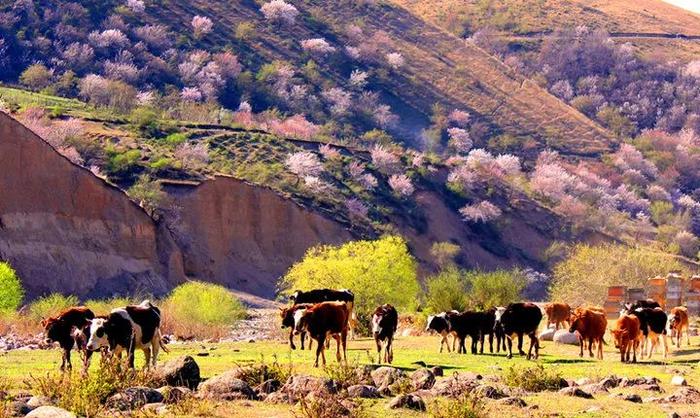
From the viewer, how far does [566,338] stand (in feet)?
137

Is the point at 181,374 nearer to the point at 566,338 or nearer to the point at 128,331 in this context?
the point at 128,331

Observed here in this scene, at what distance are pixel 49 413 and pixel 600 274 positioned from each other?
47347mm

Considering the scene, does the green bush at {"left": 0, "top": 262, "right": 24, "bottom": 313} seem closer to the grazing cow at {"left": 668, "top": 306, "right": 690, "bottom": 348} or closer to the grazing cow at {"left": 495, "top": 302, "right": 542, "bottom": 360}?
the grazing cow at {"left": 495, "top": 302, "right": 542, "bottom": 360}

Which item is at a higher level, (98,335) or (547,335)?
(98,335)

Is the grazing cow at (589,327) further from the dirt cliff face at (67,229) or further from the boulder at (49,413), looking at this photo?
the dirt cliff face at (67,229)

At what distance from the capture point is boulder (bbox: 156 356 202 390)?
23.6m

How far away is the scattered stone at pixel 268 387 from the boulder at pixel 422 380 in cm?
257

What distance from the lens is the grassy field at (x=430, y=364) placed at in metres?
22.4

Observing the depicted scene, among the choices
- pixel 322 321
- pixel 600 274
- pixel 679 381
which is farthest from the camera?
pixel 600 274

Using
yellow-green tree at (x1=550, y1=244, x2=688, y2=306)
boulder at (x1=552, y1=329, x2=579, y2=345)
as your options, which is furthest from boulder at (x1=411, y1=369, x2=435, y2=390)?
yellow-green tree at (x1=550, y1=244, x2=688, y2=306)

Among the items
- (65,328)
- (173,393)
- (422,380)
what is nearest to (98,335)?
(65,328)

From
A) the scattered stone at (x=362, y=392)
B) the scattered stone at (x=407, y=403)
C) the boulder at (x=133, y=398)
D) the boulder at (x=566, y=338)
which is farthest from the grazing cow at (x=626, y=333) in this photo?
the boulder at (x=133, y=398)

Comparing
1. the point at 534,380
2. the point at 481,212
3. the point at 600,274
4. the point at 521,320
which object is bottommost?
the point at 481,212

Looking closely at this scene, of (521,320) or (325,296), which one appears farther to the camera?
(325,296)
